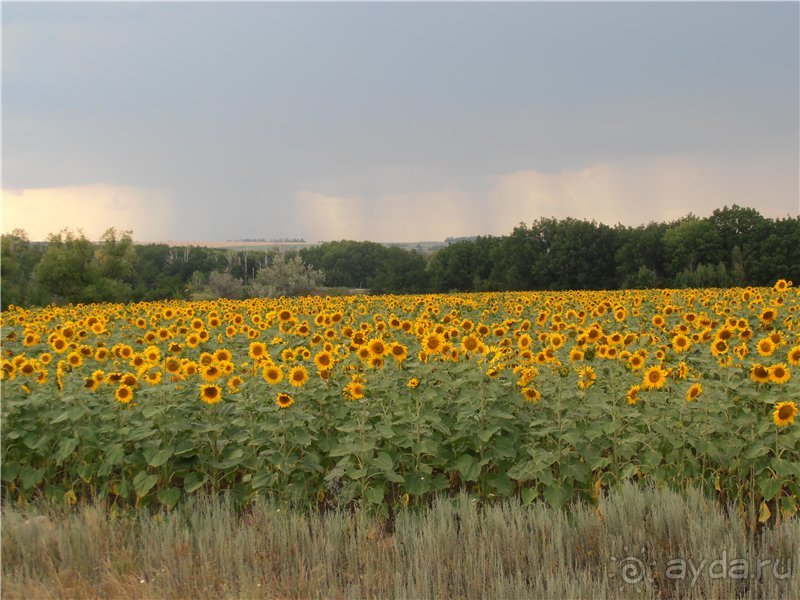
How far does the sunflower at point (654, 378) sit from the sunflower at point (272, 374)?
3538mm

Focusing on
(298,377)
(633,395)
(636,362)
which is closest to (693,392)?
(633,395)

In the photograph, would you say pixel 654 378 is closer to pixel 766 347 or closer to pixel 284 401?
pixel 766 347

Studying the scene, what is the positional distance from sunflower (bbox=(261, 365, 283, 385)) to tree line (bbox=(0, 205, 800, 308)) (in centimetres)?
5406

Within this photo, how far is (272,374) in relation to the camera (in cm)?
698

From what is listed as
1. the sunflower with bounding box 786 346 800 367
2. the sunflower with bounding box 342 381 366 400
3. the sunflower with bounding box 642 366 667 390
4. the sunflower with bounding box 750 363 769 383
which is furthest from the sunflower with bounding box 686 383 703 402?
Result: the sunflower with bounding box 342 381 366 400

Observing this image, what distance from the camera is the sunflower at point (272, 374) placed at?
6878 millimetres

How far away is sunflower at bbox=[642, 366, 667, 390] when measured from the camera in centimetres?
692

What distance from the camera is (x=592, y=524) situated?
549cm

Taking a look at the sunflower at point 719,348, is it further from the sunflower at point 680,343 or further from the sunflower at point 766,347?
the sunflower at point 680,343

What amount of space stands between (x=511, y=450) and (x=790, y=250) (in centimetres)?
7711

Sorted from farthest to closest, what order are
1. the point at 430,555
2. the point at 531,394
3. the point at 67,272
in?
the point at 67,272 < the point at 531,394 < the point at 430,555

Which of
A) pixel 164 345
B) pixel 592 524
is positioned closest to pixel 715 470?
pixel 592 524

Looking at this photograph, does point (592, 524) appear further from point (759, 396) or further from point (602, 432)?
point (759, 396)

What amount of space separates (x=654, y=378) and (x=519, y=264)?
77.5 meters
